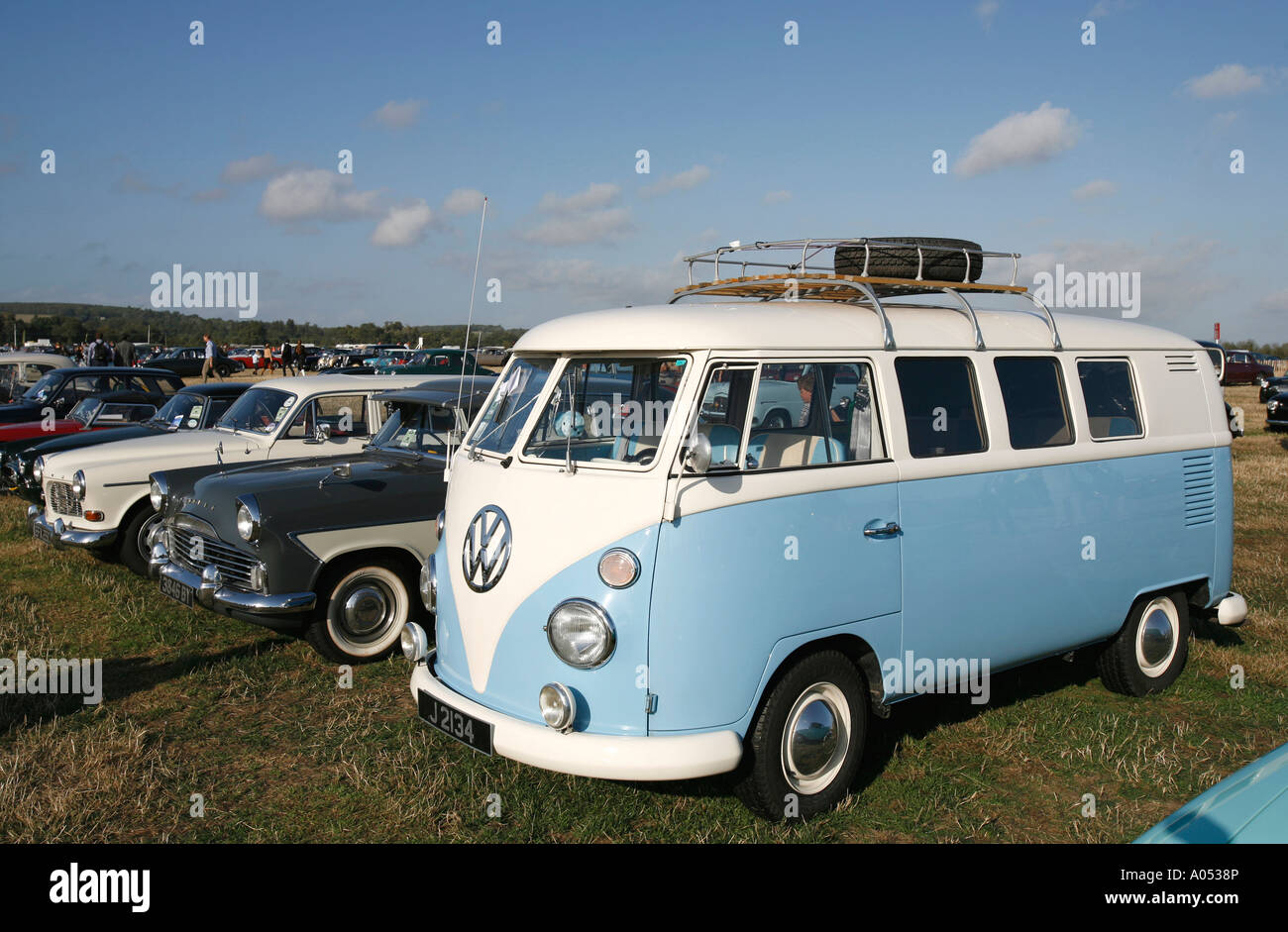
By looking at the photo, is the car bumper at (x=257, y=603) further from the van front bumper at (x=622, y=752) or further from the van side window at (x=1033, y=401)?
the van side window at (x=1033, y=401)

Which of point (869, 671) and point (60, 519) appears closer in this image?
point (869, 671)

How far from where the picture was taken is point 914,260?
5.29 meters

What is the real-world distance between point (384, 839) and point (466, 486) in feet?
5.23

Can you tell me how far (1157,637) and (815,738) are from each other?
289cm

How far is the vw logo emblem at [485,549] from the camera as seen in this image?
4090 millimetres

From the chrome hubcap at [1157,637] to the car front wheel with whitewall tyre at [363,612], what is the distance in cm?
467

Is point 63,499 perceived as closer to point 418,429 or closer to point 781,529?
point 418,429

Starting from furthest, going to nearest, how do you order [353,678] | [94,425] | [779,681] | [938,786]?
[94,425] < [353,678] < [938,786] < [779,681]

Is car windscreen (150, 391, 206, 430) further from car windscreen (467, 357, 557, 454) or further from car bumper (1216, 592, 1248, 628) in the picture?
car bumper (1216, 592, 1248, 628)

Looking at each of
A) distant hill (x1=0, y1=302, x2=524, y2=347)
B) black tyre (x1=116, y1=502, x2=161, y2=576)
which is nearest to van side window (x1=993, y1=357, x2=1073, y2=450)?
black tyre (x1=116, y1=502, x2=161, y2=576)

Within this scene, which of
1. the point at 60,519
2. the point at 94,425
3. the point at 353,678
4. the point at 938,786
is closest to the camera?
the point at 938,786
